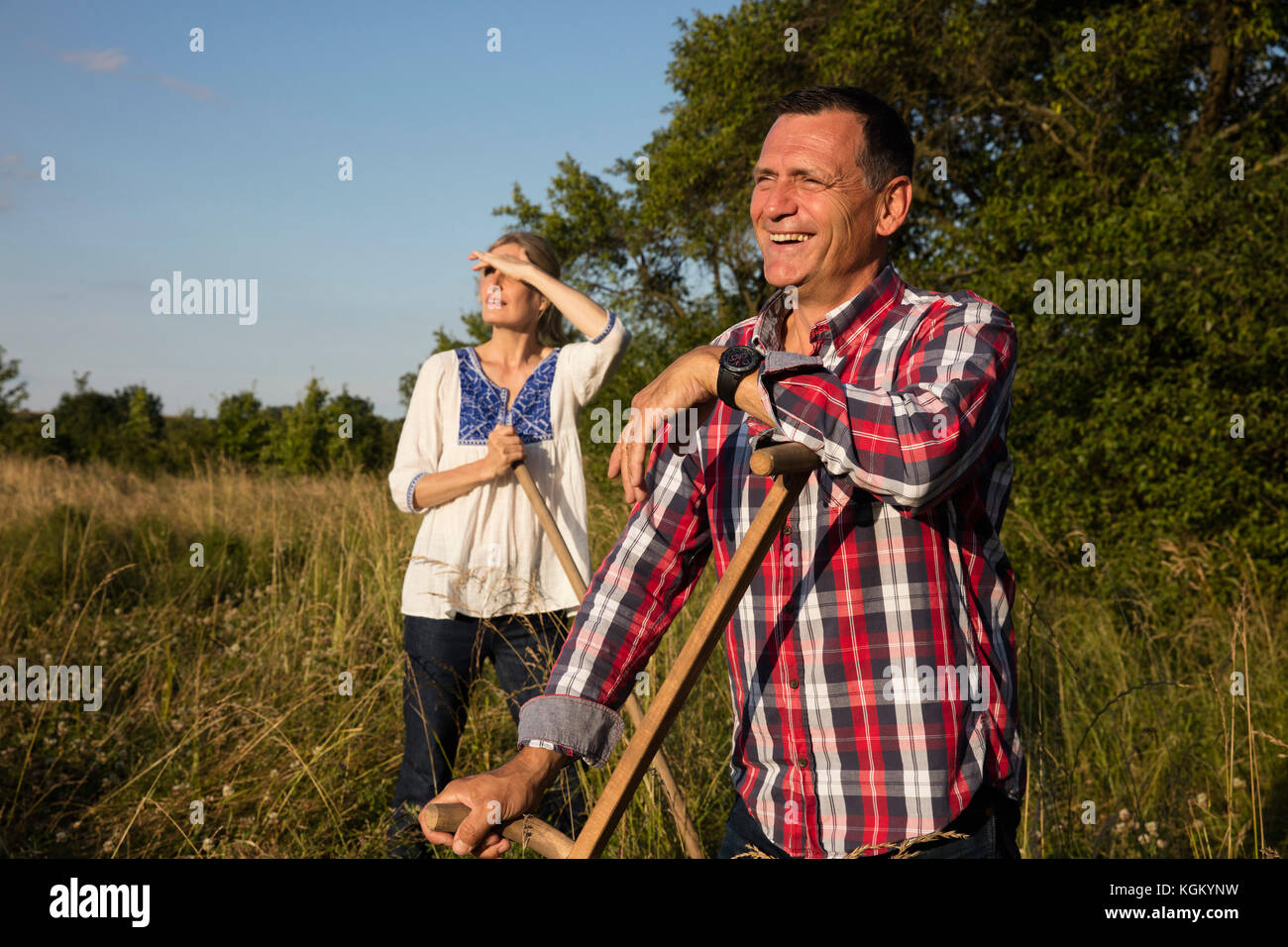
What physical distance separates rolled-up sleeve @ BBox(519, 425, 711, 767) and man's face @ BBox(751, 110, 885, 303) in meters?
0.38

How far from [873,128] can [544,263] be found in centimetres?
216

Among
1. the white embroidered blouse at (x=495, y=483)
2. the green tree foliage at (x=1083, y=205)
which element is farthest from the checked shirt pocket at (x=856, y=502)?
the green tree foliage at (x=1083, y=205)

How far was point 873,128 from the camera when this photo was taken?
182 centimetres

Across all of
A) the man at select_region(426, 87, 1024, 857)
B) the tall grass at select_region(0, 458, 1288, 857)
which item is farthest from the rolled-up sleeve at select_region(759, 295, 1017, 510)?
the tall grass at select_region(0, 458, 1288, 857)

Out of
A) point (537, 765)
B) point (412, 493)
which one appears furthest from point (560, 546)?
point (537, 765)

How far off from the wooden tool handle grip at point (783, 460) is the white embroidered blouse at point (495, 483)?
2178 millimetres

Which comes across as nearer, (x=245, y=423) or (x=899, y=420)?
(x=899, y=420)

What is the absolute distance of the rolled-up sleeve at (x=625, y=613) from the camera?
1689mm

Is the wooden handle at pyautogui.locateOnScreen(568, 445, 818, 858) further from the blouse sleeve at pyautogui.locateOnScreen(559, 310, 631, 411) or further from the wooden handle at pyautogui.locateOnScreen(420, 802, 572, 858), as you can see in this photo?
the blouse sleeve at pyautogui.locateOnScreen(559, 310, 631, 411)

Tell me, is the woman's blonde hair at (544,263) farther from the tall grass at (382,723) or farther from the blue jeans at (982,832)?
the blue jeans at (982,832)

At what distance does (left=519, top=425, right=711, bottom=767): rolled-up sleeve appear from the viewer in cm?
169

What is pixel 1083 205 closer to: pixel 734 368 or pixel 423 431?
pixel 423 431
